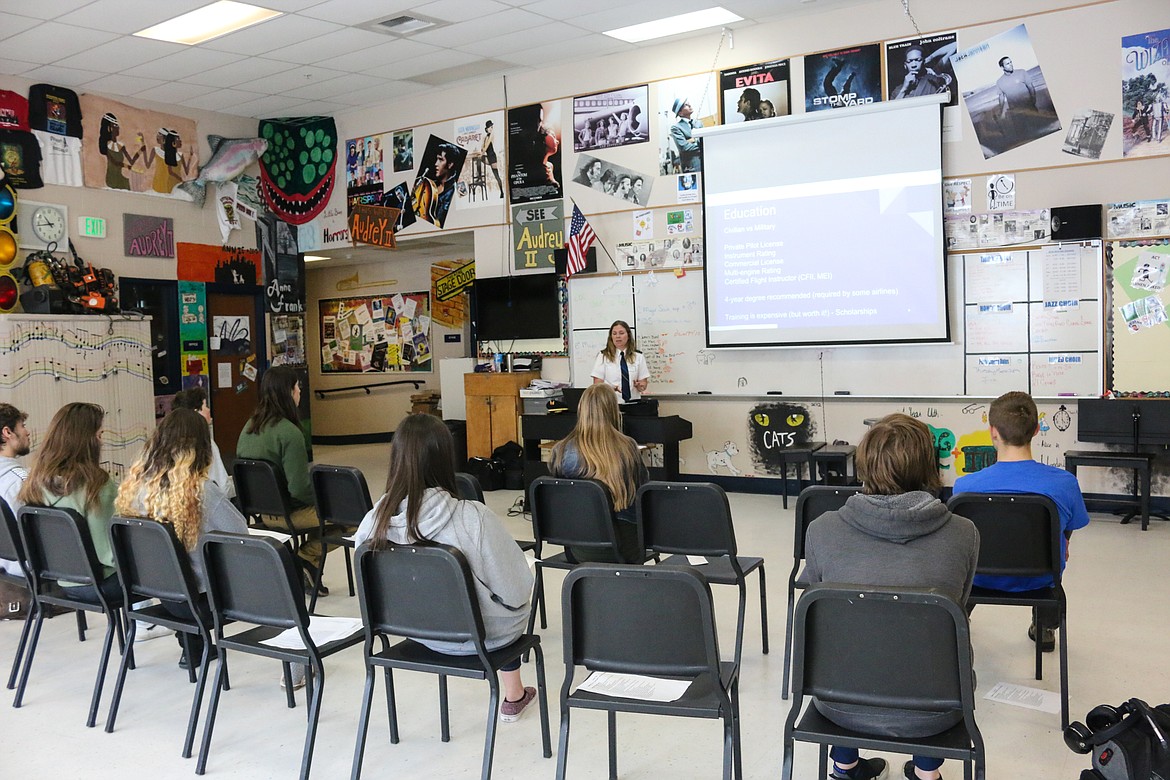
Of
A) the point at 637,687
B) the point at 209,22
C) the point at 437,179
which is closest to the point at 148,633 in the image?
the point at 637,687

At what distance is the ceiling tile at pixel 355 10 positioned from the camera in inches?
253

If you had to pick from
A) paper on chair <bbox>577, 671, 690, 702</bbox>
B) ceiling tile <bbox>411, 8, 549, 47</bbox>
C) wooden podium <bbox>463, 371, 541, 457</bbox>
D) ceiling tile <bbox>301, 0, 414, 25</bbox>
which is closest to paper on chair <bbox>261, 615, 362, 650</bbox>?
paper on chair <bbox>577, 671, 690, 702</bbox>

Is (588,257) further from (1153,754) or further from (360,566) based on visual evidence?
(1153,754)

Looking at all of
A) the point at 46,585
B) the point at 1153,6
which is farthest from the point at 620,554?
the point at 1153,6

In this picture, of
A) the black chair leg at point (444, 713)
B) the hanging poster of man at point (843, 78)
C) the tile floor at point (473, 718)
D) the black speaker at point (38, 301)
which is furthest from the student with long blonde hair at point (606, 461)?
the black speaker at point (38, 301)

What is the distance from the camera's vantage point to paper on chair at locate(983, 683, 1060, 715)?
323cm

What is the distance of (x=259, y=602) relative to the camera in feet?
9.42

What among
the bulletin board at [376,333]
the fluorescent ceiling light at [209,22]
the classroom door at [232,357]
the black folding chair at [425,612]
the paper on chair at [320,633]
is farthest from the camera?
the bulletin board at [376,333]

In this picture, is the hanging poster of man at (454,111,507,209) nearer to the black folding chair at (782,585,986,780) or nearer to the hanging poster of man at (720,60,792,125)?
the hanging poster of man at (720,60,792,125)

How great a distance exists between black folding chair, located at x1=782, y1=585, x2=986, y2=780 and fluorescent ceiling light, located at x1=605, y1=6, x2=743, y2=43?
5.84 meters

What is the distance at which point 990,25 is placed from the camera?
6363 millimetres

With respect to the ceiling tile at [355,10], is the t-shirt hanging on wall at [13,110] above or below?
below

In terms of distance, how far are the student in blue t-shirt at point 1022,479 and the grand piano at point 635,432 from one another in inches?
148

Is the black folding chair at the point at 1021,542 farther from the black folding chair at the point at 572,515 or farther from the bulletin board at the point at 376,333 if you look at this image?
the bulletin board at the point at 376,333
